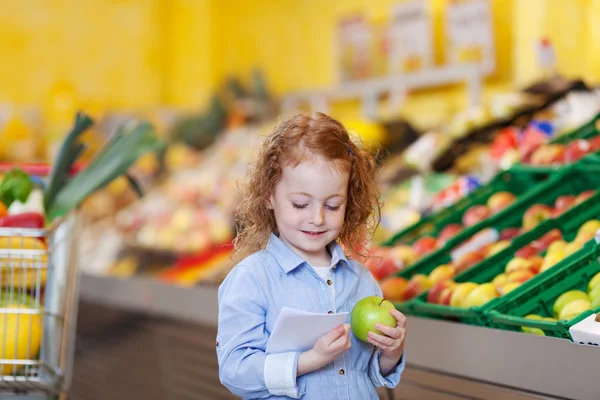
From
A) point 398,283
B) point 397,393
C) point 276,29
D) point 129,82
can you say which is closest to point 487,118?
point 398,283

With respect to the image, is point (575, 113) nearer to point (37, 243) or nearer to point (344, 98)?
point (37, 243)

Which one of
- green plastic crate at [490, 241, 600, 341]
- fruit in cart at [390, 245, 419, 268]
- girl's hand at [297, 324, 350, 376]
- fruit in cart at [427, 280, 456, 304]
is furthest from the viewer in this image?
fruit in cart at [390, 245, 419, 268]

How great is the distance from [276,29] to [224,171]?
2628mm

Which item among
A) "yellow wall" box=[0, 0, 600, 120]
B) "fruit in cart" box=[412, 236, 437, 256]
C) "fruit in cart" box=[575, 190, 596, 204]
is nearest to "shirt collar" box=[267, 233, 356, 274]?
"fruit in cart" box=[575, 190, 596, 204]

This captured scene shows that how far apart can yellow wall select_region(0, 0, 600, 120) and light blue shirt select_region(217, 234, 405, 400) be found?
18.0 ft

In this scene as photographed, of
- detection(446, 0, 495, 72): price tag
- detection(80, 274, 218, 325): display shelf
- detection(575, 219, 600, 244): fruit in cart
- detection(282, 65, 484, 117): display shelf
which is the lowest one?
detection(80, 274, 218, 325): display shelf

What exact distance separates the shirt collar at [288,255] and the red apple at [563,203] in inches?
52.5

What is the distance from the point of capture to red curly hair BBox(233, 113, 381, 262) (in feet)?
5.79

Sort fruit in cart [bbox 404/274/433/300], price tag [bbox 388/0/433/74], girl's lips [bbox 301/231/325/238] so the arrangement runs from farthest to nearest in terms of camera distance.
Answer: price tag [bbox 388/0/433/74] → fruit in cart [bbox 404/274/433/300] → girl's lips [bbox 301/231/325/238]

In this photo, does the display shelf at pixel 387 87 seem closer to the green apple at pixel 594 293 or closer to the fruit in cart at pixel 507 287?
the fruit in cart at pixel 507 287

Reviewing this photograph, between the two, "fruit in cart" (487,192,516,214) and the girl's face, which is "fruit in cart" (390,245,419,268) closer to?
"fruit in cart" (487,192,516,214)

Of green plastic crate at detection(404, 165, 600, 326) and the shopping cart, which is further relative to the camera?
green plastic crate at detection(404, 165, 600, 326)

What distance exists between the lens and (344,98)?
715 centimetres

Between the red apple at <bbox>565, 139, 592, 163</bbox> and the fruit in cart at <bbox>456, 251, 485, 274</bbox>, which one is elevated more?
the red apple at <bbox>565, 139, 592, 163</bbox>
